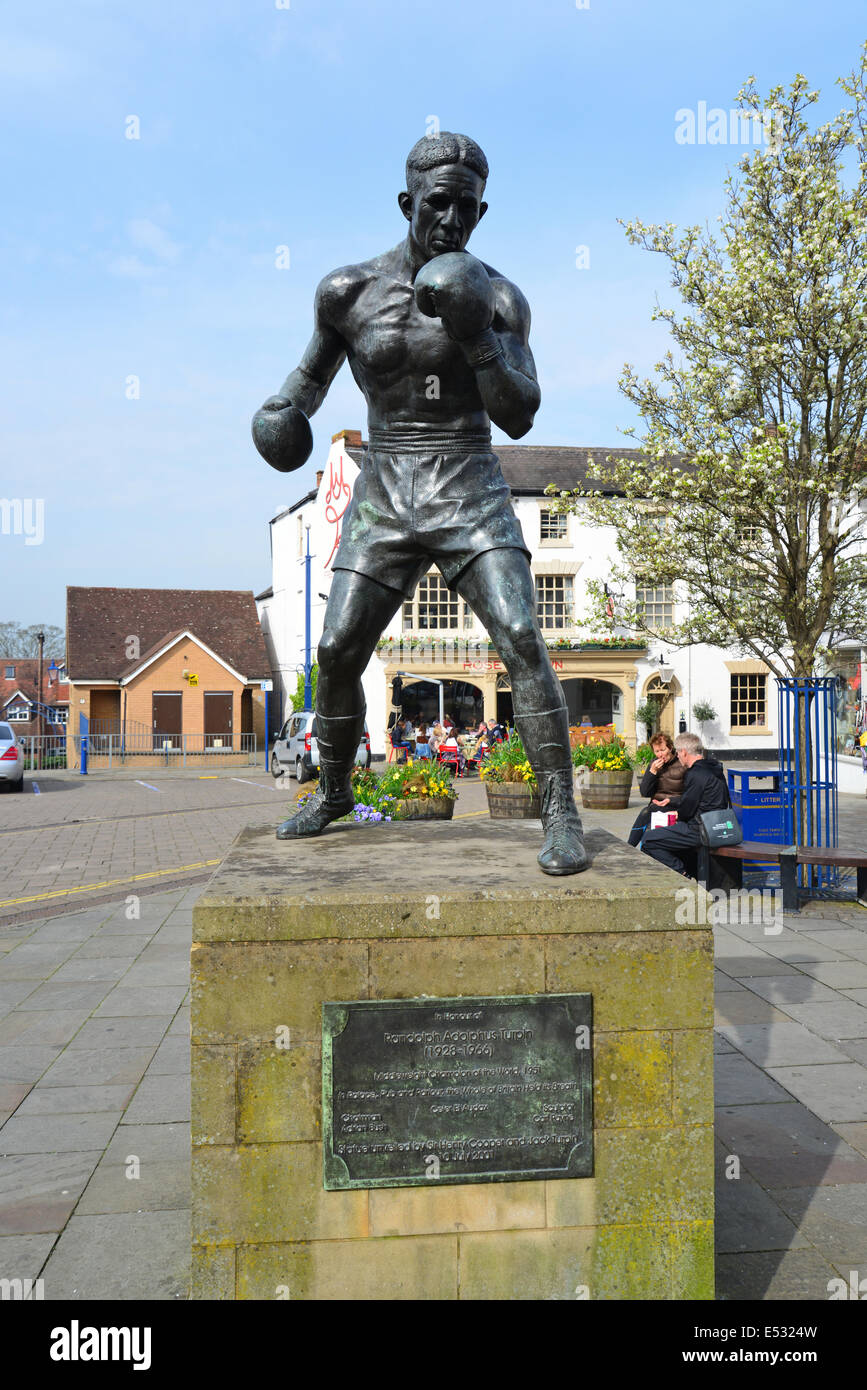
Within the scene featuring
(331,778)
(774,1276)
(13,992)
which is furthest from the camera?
(13,992)

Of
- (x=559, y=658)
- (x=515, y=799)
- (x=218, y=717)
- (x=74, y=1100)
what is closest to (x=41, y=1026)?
(x=74, y=1100)

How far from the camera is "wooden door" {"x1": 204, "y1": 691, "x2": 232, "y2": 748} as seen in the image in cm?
3375

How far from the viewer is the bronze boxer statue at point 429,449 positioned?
3.25 m

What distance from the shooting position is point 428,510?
347 centimetres

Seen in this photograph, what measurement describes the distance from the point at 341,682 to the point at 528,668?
27.3 inches

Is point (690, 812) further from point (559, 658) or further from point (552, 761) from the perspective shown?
point (559, 658)

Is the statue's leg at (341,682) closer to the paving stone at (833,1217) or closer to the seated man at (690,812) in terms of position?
the paving stone at (833,1217)

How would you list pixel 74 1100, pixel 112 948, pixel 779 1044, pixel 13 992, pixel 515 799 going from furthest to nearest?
pixel 515 799 < pixel 112 948 < pixel 13 992 < pixel 779 1044 < pixel 74 1100

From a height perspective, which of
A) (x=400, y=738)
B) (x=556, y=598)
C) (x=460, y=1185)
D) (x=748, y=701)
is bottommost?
(x=460, y=1185)

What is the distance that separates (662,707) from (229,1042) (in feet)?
96.0

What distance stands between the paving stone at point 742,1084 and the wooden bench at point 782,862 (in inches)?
131

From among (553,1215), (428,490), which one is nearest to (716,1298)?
(553,1215)

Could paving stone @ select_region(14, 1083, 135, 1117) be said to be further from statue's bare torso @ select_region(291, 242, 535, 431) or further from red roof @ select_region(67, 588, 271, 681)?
red roof @ select_region(67, 588, 271, 681)
